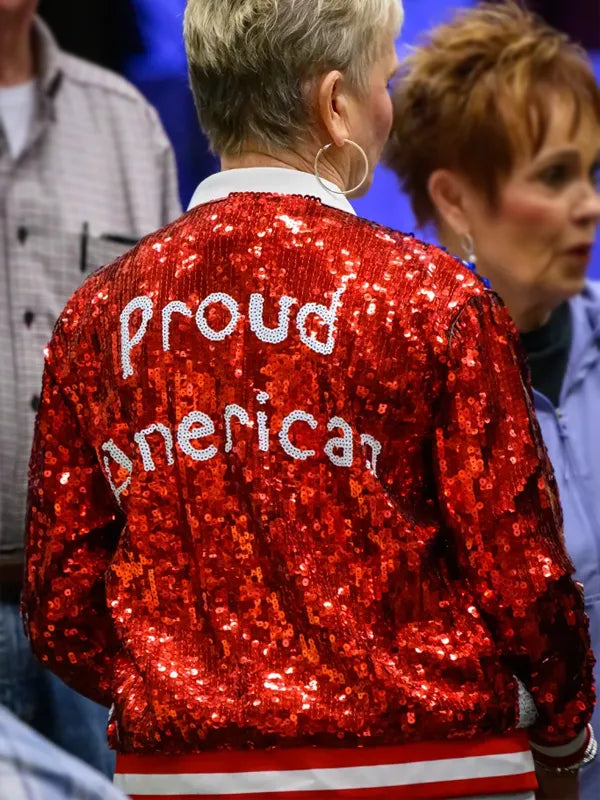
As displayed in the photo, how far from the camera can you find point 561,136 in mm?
2385

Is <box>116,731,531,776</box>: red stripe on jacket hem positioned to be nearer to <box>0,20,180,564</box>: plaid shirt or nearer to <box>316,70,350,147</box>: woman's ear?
<box>316,70,350,147</box>: woman's ear

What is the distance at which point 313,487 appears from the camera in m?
1.36

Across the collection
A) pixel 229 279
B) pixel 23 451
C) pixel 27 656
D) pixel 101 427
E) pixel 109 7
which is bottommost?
pixel 27 656

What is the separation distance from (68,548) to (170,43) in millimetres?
1796

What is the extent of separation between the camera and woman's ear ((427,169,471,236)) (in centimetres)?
243

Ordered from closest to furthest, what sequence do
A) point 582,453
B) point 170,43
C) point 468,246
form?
point 582,453, point 468,246, point 170,43

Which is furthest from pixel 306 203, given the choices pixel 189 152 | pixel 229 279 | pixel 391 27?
pixel 189 152

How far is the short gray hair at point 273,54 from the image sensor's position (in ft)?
4.65

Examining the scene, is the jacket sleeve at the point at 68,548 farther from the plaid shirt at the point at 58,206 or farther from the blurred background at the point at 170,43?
the blurred background at the point at 170,43

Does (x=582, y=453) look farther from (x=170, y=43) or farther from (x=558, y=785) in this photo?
(x=170, y=43)

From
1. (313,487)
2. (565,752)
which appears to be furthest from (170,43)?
(565,752)

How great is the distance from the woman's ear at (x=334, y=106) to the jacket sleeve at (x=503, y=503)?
9.3 inches

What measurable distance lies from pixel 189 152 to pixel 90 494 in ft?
5.53

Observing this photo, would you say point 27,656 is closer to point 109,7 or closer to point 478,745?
point 478,745
